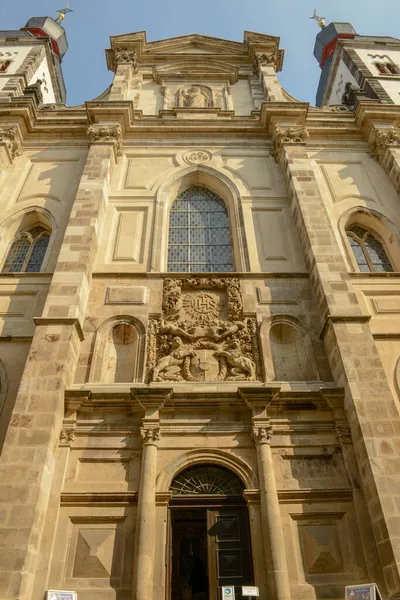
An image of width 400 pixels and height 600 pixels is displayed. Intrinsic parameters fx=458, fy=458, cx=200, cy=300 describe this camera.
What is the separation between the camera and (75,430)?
26.0ft

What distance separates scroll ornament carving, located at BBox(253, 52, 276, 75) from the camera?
60.2 feet

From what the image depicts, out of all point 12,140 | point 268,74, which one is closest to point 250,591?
point 12,140

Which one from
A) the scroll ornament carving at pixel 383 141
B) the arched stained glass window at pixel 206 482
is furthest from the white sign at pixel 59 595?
the scroll ornament carving at pixel 383 141

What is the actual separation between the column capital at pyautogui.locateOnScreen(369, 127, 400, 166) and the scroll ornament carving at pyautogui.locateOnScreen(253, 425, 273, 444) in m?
9.93

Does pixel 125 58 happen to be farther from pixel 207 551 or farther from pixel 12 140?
pixel 207 551

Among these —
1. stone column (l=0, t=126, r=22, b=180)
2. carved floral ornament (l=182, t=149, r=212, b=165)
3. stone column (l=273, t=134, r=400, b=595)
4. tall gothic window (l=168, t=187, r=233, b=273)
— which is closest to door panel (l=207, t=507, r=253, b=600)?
stone column (l=273, t=134, r=400, b=595)

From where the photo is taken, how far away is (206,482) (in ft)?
25.2

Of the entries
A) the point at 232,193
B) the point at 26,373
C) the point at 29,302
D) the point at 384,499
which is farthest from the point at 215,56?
A: the point at 384,499

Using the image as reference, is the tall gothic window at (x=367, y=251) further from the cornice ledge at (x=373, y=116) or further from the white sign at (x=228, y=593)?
the white sign at (x=228, y=593)

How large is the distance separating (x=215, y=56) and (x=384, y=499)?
1812 centimetres

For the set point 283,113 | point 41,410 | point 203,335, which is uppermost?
point 283,113

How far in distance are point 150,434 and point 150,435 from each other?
2cm

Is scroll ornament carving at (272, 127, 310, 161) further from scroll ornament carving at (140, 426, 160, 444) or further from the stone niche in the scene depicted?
scroll ornament carving at (140, 426, 160, 444)

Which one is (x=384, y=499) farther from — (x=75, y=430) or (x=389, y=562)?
(x=75, y=430)
